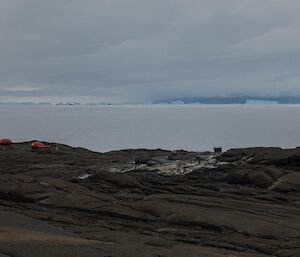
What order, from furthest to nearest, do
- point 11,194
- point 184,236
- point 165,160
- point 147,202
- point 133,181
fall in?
point 165,160 → point 133,181 → point 11,194 → point 147,202 → point 184,236

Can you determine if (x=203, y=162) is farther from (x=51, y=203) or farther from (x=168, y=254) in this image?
(x=168, y=254)

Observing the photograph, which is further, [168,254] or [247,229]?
[247,229]

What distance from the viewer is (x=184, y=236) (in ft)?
38.0

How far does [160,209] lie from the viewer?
13602mm

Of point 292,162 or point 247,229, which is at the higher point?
point 292,162

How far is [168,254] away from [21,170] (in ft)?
46.1

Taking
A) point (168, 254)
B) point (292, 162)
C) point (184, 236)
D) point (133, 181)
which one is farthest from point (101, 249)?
point (292, 162)

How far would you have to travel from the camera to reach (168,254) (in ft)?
30.1

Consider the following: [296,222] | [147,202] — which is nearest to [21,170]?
[147,202]

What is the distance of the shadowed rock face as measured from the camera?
9969 mm

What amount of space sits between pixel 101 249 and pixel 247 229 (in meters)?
4.58

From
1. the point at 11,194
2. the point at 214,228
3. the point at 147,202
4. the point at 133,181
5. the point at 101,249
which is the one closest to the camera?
the point at 101,249

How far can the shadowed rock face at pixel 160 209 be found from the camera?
9969 mm

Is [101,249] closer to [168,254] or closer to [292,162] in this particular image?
[168,254]
